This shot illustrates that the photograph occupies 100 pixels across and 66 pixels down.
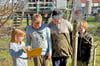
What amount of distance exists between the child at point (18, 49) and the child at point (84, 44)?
1.02 metres

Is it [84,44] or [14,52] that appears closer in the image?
[14,52]

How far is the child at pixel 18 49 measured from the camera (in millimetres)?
3164

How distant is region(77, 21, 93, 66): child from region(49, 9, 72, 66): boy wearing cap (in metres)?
0.19

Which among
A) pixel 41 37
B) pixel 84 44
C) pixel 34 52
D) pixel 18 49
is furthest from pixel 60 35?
pixel 18 49

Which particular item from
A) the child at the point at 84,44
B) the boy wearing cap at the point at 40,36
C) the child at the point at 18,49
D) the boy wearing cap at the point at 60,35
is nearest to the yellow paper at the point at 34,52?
the child at the point at 18,49

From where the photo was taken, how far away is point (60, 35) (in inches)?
140

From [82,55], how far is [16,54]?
123 centimetres

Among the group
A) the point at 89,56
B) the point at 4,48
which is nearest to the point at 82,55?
the point at 89,56

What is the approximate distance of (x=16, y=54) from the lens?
3.16 m

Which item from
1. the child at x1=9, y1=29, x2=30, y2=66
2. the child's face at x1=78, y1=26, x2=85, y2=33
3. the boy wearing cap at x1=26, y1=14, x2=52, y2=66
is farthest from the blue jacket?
the child's face at x1=78, y1=26, x2=85, y2=33

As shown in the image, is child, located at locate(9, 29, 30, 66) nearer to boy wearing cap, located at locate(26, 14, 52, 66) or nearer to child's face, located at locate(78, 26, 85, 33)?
boy wearing cap, located at locate(26, 14, 52, 66)

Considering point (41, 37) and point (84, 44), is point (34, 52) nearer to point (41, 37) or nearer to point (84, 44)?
point (41, 37)

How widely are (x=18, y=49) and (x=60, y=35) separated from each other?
0.77 metres

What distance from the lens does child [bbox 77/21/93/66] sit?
3633 mm
